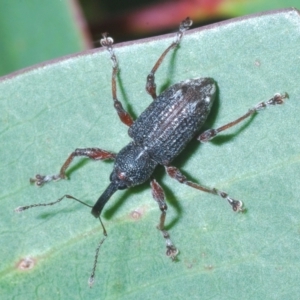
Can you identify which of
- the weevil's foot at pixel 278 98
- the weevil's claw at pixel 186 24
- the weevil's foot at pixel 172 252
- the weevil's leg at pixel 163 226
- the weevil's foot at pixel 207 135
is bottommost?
the weevil's foot at pixel 172 252

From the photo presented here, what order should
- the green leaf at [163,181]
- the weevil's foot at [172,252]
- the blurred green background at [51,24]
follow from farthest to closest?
the blurred green background at [51,24], the weevil's foot at [172,252], the green leaf at [163,181]

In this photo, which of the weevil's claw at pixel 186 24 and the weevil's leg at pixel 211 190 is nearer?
the weevil's leg at pixel 211 190

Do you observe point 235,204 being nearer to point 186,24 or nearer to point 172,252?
point 172,252

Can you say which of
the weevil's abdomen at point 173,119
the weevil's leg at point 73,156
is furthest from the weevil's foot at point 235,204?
the weevil's leg at point 73,156

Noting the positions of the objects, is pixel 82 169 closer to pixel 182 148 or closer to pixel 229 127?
pixel 182 148

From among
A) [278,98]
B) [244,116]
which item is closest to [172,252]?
[244,116]

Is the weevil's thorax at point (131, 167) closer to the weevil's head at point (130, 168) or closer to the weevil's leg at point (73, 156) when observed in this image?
the weevil's head at point (130, 168)

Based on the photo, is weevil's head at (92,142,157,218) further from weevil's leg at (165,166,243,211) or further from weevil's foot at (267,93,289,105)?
weevil's foot at (267,93,289,105)
